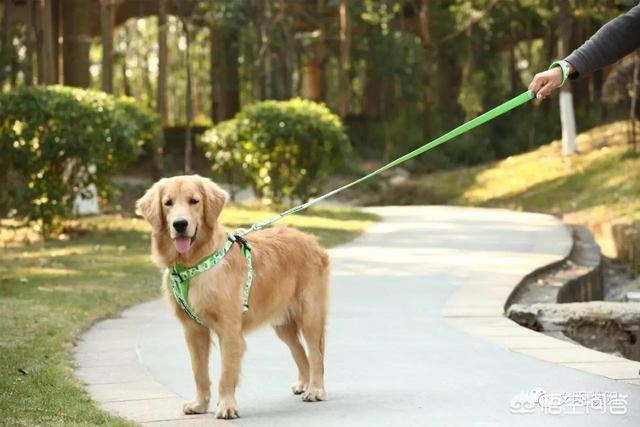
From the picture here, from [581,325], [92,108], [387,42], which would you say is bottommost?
[581,325]

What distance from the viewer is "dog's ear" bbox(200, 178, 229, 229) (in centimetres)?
714

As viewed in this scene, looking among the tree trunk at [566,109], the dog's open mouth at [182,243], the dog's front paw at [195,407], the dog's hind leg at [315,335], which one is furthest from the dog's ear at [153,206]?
the tree trunk at [566,109]

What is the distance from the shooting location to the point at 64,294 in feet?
42.3

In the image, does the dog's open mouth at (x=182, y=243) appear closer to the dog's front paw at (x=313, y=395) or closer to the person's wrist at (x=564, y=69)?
the dog's front paw at (x=313, y=395)

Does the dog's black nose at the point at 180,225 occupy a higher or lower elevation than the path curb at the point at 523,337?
higher

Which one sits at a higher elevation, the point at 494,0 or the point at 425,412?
the point at 494,0

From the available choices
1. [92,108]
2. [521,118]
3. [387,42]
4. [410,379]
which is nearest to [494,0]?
[521,118]

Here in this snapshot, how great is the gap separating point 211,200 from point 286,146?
18.0 metres

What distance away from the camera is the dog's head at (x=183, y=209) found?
705 cm

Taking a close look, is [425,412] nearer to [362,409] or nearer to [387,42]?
[362,409]

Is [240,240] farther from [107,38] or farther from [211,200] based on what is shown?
[107,38]

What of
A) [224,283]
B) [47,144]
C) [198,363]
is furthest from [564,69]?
[47,144]

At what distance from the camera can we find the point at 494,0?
4212 centimetres

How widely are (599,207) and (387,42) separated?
984 inches
